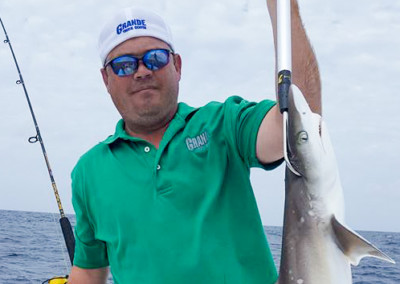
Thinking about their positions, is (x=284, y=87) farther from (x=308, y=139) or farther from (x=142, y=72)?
(x=142, y=72)

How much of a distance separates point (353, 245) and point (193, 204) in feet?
2.91

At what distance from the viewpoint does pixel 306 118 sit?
2281 millimetres

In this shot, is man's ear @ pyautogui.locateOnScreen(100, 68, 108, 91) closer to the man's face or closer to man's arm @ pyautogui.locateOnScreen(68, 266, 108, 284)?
→ the man's face

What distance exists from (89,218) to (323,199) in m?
1.58

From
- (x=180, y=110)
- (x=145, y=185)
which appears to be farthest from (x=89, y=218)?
(x=180, y=110)

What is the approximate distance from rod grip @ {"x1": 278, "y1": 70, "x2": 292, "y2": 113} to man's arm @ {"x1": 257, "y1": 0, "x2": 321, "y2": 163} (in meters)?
0.23

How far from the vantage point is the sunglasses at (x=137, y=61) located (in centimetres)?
296

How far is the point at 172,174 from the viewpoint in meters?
2.94

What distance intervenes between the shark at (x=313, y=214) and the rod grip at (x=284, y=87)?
0.08 ft

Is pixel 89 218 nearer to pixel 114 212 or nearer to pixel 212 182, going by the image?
pixel 114 212

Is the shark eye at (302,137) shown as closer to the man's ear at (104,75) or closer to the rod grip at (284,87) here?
the rod grip at (284,87)

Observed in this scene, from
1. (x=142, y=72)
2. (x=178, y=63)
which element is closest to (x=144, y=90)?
(x=142, y=72)

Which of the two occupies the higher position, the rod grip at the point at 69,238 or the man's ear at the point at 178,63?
the man's ear at the point at 178,63

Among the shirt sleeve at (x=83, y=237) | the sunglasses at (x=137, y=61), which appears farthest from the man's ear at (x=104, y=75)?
the shirt sleeve at (x=83, y=237)
